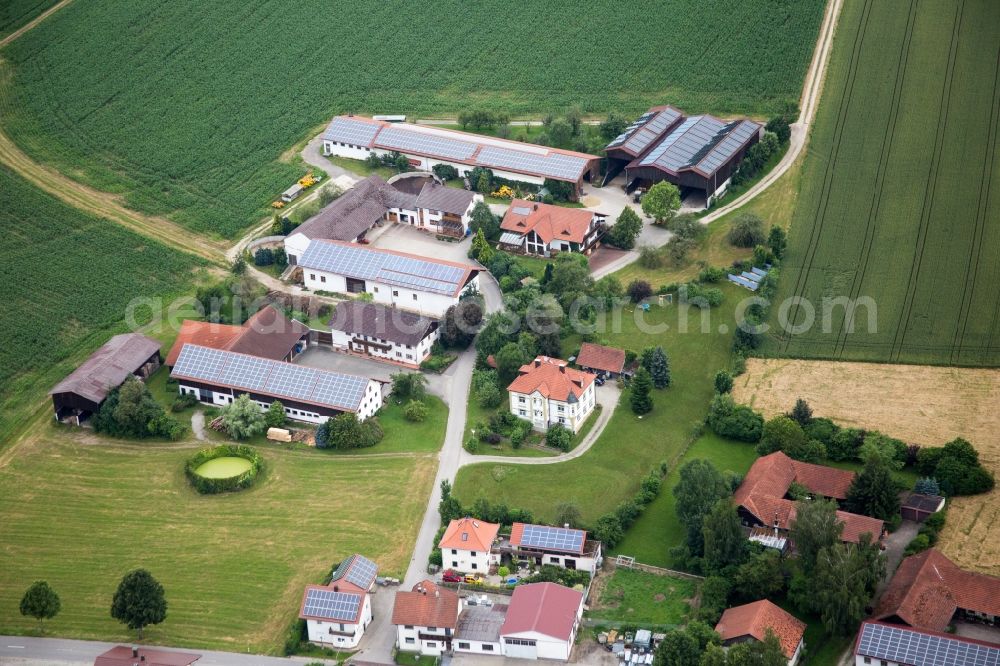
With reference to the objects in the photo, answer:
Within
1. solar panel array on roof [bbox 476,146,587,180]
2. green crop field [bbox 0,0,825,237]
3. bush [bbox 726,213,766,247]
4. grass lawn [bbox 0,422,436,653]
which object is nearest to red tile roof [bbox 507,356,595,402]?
grass lawn [bbox 0,422,436,653]

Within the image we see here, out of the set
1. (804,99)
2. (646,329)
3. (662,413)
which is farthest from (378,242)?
(804,99)

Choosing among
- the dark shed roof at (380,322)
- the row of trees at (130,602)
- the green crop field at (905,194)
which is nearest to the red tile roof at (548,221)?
the dark shed roof at (380,322)

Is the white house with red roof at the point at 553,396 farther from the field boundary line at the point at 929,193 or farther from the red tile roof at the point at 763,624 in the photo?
the field boundary line at the point at 929,193

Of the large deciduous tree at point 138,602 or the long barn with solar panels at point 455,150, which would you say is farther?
the long barn with solar panels at point 455,150

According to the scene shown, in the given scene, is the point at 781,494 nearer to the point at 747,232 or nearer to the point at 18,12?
the point at 747,232

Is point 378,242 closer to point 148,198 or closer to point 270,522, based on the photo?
point 148,198

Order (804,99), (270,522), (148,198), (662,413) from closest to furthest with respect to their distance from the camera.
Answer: (270,522), (662,413), (148,198), (804,99)

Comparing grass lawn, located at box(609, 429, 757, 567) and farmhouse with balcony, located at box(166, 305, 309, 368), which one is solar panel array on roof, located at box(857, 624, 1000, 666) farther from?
farmhouse with balcony, located at box(166, 305, 309, 368)
